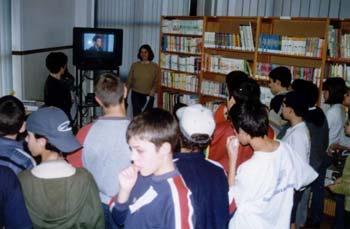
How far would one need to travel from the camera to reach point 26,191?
171 centimetres

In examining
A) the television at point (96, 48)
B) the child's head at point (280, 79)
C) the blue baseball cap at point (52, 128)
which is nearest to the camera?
the blue baseball cap at point (52, 128)

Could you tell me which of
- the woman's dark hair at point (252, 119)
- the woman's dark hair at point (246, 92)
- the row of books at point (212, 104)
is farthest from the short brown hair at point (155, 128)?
the row of books at point (212, 104)

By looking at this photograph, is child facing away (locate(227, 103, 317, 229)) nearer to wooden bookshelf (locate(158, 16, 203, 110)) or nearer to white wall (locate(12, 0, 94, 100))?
wooden bookshelf (locate(158, 16, 203, 110))

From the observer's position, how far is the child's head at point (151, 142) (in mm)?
1483

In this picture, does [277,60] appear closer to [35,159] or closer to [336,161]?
[336,161]

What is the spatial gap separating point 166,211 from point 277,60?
4.19m

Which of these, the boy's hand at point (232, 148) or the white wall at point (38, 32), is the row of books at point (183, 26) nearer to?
the white wall at point (38, 32)

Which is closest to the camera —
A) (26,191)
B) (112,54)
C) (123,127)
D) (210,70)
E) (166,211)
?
(166,211)

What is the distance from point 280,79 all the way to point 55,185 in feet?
9.24

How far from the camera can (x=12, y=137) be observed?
201 centimetres

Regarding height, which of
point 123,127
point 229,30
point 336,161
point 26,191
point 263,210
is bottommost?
point 336,161

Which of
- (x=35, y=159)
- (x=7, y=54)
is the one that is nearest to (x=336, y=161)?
(x=35, y=159)

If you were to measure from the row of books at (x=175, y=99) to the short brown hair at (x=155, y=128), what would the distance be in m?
4.69

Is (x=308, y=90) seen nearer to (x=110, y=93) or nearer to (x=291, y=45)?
(x=291, y=45)
